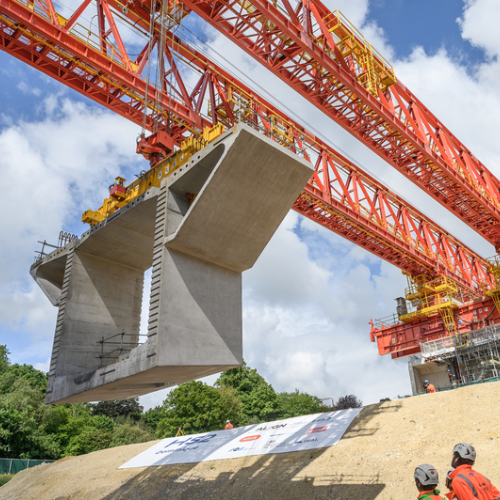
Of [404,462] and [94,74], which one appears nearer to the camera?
[404,462]

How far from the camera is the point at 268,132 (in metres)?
15.8

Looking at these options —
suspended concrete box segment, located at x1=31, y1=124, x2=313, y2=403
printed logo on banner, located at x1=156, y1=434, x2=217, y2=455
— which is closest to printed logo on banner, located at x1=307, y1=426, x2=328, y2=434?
→ suspended concrete box segment, located at x1=31, y1=124, x2=313, y2=403

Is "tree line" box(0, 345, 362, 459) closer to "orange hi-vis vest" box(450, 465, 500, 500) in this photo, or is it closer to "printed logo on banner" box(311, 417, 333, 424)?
"printed logo on banner" box(311, 417, 333, 424)

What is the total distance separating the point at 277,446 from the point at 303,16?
685 inches

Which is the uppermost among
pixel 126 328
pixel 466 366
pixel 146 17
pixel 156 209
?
pixel 146 17

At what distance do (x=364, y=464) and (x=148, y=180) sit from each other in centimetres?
1286

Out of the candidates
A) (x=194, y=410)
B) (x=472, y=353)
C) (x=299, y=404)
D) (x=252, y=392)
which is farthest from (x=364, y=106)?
(x=299, y=404)

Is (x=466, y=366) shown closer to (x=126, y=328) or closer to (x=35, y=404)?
(x=126, y=328)

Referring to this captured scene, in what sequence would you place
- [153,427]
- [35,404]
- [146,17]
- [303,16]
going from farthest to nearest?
1. [153,427]
2. [35,404]
3. [146,17]
4. [303,16]

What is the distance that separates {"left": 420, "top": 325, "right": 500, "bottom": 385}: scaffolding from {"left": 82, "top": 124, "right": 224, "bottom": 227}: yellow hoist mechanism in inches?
903

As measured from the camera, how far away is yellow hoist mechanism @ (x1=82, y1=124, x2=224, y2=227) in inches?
661

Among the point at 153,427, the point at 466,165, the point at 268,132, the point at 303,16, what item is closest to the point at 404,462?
the point at 268,132

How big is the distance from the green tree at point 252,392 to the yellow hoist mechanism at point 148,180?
43460mm

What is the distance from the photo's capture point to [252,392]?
62.3 metres
